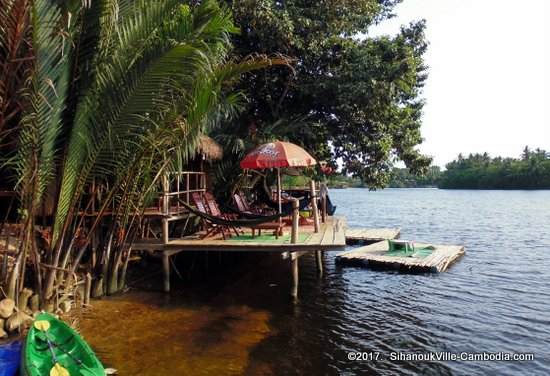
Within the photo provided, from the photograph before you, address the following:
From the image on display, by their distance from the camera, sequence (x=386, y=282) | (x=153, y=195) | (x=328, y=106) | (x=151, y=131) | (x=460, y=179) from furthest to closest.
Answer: (x=460, y=179), (x=328, y=106), (x=386, y=282), (x=153, y=195), (x=151, y=131)

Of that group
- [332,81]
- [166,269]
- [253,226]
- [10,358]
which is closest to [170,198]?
[166,269]

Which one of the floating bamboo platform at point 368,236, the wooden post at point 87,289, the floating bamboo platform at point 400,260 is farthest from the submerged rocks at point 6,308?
the floating bamboo platform at point 368,236

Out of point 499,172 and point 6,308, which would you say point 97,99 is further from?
point 499,172

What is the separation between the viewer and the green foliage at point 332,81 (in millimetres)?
11922

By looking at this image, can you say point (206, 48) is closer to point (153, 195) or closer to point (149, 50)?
point (149, 50)

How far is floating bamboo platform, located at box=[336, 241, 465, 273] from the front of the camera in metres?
12.4

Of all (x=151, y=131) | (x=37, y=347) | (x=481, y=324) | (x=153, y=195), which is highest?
(x=151, y=131)

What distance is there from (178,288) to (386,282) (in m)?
5.56

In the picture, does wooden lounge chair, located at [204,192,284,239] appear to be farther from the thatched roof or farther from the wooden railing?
the thatched roof

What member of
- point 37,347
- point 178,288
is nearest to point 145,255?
point 178,288

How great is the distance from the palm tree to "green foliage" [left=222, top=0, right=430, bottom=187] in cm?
577

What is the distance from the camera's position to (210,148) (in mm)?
10977

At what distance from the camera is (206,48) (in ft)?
19.4

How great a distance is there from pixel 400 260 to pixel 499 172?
8288cm
